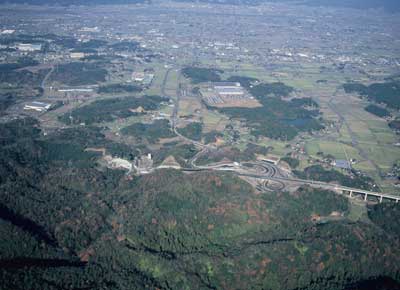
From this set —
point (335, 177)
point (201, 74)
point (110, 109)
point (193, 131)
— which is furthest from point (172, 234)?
point (201, 74)

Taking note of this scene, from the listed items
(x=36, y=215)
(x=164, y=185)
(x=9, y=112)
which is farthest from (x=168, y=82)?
(x=36, y=215)

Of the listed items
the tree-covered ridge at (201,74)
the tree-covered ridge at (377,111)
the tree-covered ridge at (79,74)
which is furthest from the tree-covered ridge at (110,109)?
the tree-covered ridge at (377,111)

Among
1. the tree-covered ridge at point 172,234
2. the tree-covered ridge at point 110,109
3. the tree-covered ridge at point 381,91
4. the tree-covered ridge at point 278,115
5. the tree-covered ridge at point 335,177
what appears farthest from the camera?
the tree-covered ridge at point 381,91

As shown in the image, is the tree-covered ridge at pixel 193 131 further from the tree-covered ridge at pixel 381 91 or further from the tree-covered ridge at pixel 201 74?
the tree-covered ridge at pixel 381 91

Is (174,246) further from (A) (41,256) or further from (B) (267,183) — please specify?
(B) (267,183)

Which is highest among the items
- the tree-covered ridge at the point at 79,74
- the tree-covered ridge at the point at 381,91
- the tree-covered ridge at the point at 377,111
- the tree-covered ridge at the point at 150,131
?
the tree-covered ridge at the point at 381,91

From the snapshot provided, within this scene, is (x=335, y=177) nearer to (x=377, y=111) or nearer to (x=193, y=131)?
(x=193, y=131)
